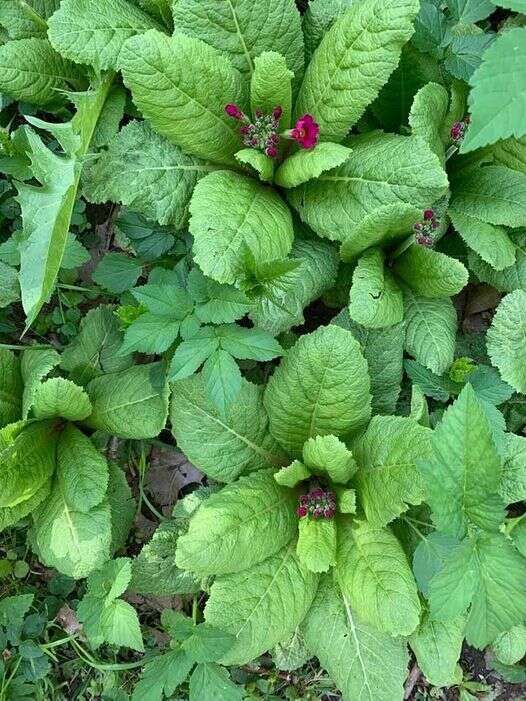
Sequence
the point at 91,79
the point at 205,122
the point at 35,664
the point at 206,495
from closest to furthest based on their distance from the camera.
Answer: the point at 205,122 < the point at 91,79 < the point at 206,495 < the point at 35,664

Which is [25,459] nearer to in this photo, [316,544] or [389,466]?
[316,544]

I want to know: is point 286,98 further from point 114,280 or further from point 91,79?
point 114,280

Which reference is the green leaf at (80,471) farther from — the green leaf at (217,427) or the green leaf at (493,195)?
the green leaf at (493,195)

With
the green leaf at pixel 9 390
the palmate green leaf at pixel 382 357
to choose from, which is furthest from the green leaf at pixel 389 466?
the green leaf at pixel 9 390

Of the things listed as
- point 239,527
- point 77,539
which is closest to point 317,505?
point 239,527

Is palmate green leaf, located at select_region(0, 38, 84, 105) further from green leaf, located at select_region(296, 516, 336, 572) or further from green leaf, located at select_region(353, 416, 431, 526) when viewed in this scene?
green leaf, located at select_region(296, 516, 336, 572)

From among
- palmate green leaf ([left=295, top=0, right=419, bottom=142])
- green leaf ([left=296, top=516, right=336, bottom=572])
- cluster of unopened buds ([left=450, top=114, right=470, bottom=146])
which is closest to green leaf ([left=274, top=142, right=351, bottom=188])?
palmate green leaf ([left=295, top=0, right=419, bottom=142])

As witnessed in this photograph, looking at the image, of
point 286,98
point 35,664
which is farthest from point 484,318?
point 35,664
